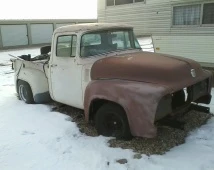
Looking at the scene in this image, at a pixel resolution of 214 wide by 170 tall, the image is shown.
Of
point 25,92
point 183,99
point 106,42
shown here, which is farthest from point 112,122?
point 25,92

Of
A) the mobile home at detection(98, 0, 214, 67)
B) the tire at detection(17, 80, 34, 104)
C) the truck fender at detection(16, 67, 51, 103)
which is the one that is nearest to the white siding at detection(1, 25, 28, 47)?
the mobile home at detection(98, 0, 214, 67)

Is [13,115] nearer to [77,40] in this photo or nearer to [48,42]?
[77,40]

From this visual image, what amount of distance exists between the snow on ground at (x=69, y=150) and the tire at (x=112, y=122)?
0.61ft

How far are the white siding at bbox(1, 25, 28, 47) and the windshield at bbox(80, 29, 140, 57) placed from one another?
1805cm

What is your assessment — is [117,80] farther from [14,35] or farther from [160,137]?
[14,35]

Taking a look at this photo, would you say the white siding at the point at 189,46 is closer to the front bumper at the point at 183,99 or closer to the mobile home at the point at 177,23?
the mobile home at the point at 177,23

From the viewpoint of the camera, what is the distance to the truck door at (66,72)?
16.6 feet

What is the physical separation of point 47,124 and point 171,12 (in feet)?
26.4

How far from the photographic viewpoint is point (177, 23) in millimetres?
10859

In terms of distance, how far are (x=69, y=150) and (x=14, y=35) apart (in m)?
19.9

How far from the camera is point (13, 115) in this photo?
5672mm

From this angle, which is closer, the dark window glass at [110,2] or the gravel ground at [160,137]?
the gravel ground at [160,137]

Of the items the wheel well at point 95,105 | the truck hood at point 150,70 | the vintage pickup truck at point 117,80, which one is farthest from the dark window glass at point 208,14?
the wheel well at point 95,105

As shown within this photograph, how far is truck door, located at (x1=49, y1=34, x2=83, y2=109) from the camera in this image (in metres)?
5.05
